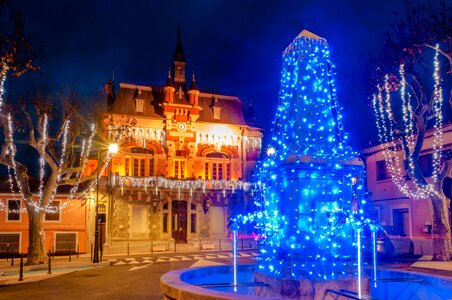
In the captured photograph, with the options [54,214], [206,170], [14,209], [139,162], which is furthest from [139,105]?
[14,209]

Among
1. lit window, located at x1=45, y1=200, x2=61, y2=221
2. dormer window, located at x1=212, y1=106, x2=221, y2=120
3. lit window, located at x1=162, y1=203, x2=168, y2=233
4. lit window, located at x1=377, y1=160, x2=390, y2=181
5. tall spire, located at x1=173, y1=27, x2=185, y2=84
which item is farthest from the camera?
tall spire, located at x1=173, y1=27, x2=185, y2=84

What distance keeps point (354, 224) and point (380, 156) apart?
2677cm

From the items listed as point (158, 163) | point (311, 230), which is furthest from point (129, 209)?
point (311, 230)

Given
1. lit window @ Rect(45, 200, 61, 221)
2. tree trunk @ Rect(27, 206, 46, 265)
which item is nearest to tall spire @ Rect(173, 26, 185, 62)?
lit window @ Rect(45, 200, 61, 221)

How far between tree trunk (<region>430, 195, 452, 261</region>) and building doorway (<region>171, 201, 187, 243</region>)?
2310cm

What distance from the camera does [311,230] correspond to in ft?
38.0

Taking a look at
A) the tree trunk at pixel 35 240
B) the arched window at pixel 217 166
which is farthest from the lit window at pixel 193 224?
the tree trunk at pixel 35 240

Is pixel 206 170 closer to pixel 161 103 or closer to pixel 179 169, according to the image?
pixel 179 169

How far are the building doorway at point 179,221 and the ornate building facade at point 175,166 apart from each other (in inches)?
3.4

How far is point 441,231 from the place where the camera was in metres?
23.7

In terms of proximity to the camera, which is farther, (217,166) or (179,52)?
(179,52)

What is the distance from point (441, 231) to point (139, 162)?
2637cm

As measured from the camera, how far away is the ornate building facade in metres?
39.9

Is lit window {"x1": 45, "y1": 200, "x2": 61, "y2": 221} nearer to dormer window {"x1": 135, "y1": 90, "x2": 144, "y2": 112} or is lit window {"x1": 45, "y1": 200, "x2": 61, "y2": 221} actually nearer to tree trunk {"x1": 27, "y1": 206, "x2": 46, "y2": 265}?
tree trunk {"x1": 27, "y1": 206, "x2": 46, "y2": 265}
